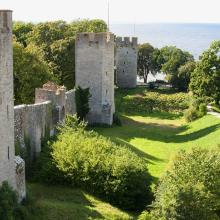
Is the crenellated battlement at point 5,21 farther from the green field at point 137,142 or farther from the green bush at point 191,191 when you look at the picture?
the green bush at point 191,191

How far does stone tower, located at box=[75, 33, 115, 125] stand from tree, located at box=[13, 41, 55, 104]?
334 cm

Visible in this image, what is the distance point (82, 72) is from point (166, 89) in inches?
924

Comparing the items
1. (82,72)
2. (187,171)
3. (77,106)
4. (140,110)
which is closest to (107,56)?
(82,72)

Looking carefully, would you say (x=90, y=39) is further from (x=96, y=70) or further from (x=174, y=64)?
(x=174, y=64)

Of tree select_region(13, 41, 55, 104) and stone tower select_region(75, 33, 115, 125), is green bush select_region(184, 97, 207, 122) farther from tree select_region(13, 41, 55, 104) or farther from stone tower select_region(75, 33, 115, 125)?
tree select_region(13, 41, 55, 104)

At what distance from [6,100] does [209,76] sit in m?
30.7

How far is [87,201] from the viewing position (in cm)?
2234

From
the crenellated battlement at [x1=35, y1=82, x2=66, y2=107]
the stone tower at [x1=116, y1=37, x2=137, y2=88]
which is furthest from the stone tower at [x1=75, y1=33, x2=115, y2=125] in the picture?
the stone tower at [x1=116, y1=37, x2=137, y2=88]

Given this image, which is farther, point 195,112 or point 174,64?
point 174,64

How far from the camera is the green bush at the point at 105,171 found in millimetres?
22859

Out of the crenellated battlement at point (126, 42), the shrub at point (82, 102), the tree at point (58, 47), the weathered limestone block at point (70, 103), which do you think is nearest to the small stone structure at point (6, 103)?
the weathered limestone block at point (70, 103)

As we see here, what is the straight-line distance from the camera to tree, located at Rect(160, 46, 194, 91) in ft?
206

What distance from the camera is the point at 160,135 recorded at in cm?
3925

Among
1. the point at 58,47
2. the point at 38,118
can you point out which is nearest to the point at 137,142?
the point at 38,118
